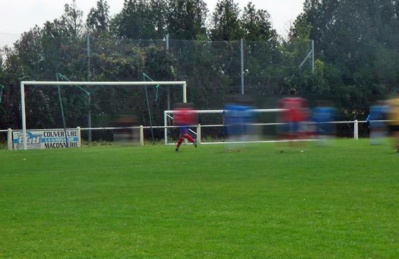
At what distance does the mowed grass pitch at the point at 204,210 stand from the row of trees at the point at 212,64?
1968 cm

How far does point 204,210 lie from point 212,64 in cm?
3344

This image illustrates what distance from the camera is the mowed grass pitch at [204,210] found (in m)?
8.79

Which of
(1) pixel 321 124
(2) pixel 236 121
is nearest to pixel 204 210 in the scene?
(2) pixel 236 121

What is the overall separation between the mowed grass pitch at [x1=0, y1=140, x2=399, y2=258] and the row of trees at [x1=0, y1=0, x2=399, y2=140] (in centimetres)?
1968

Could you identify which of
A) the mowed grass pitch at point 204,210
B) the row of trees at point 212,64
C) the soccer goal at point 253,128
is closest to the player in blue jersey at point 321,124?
the soccer goal at point 253,128

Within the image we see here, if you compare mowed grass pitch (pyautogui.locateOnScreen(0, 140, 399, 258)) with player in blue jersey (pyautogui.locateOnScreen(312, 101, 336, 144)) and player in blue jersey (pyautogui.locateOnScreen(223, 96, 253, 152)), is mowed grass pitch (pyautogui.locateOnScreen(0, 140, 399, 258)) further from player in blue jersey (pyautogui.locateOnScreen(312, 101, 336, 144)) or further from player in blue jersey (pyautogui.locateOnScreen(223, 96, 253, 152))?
player in blue jersey (pyautogui.locateOnScreen(312, 101, 336, 144))

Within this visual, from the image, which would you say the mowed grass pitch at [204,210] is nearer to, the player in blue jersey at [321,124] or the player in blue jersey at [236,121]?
the player in blue jersey at [236,121]

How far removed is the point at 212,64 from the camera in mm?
44750

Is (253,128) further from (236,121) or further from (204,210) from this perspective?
(204,210)

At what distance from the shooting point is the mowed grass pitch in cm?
879

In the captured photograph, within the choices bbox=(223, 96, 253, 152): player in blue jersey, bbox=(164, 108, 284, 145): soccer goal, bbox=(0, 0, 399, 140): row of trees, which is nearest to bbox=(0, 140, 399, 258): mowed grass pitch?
bbox=(223, 96, 253, 152): player in blue jersey

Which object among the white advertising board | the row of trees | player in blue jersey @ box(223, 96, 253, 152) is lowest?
→ the white advertising board

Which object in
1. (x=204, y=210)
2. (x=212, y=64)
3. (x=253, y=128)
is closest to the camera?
(x=204, y=210)

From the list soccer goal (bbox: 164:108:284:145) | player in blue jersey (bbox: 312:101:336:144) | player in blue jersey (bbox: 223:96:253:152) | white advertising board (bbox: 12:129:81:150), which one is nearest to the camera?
player in blue jersey (bbox: 223:96:253:152)
